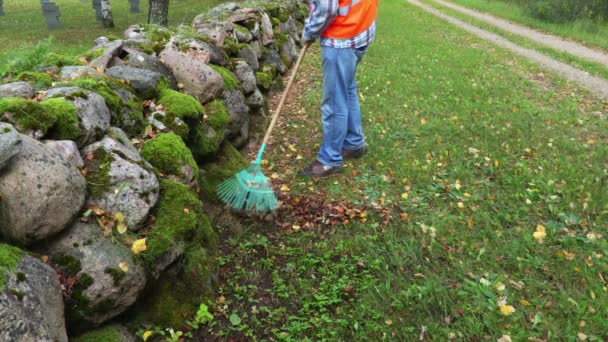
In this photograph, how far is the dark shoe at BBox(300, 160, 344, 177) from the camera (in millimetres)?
4621

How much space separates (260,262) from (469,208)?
1.91m

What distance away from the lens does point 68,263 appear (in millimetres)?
2326

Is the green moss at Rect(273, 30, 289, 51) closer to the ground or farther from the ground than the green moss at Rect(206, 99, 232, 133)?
closer to the ground

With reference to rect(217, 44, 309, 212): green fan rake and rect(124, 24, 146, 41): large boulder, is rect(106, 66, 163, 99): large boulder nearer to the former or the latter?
rect(124, 24, 146, 41): large boulder

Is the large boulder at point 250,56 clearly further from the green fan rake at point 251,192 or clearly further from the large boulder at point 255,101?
the green fan rake at point 251,192

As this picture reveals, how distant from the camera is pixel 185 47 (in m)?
4.81

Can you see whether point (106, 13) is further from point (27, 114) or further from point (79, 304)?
point (79, 304)

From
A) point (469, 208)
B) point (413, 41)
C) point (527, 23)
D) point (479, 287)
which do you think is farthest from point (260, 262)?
point (527, 23)

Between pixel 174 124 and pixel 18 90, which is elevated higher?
pixel 18 90

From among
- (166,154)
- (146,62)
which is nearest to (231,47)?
(146,62)

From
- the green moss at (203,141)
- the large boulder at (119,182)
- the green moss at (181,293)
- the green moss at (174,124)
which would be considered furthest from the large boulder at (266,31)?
the green moss at (181,293)

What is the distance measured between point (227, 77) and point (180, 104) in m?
1.23

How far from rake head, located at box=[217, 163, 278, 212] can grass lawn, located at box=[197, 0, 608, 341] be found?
191mm

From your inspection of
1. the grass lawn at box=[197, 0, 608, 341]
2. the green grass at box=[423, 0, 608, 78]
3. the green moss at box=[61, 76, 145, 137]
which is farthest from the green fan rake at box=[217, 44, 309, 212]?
the green grass at box=[423, 0, 608, 78]
